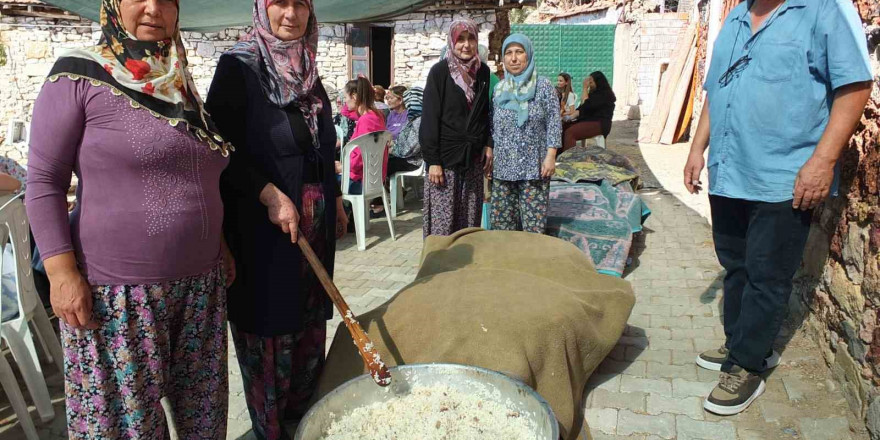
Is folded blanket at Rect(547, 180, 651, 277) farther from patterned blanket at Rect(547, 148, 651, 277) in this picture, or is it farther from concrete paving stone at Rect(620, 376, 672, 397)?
concrete paving stone at Rect(620, 376, 672, 397)

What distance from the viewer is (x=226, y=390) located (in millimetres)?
1931

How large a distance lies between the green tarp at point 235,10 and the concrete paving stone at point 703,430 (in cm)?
637

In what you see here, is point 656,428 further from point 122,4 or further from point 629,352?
point 122,4

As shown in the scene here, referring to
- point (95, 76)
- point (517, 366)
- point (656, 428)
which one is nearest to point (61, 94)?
point (95, 76)

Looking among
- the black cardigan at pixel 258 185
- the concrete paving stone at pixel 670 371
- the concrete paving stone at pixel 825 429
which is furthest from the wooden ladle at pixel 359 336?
the concrete paving stone at pixel 825 429

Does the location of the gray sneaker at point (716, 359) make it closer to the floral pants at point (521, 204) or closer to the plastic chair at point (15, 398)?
the floral pants at point (521, 204)

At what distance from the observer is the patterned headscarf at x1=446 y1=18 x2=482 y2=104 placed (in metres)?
3.92

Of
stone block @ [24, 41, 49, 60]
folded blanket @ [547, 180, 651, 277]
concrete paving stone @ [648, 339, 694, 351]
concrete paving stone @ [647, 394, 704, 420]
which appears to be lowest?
concrete paving stone @ [648, 339, 694, 351]

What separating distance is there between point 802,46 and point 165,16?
2.21m

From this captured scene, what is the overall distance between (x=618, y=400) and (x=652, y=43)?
14579 millimetres

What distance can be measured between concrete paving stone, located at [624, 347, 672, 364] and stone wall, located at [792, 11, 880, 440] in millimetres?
729

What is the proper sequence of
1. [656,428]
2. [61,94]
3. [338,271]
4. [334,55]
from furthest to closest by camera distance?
[334,55] < [338,271] < [656,428] < [61,94]

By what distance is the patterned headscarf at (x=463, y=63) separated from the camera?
3920 millimetres

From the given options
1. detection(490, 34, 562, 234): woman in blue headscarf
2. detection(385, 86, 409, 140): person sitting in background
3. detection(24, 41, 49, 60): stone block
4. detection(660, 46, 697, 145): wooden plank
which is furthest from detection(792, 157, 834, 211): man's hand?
detection(24, 41, 49, 60): stone block
